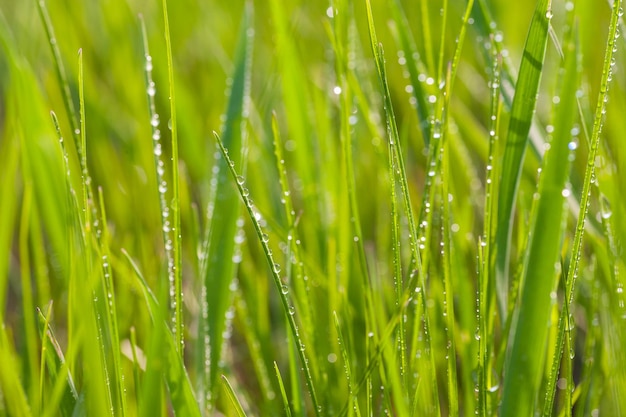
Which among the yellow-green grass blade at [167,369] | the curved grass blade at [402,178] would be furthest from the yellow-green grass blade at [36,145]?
the curved grass blade at [402,178]

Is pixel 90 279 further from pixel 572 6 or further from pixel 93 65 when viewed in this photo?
pixel 93 65

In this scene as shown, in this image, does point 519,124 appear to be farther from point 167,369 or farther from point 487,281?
point 167,369

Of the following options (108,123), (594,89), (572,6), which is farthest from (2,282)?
(594,89)

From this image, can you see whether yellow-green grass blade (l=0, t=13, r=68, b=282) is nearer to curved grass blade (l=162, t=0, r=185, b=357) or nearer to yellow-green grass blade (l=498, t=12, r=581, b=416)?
curved grass blade (l=162, t=0, r=185, b=357)

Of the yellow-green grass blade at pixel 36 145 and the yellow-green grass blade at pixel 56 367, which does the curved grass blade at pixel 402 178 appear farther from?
the yellow-green grass blade at pixel 36 145

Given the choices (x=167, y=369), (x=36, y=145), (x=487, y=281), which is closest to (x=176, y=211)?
(x=167, y=369)

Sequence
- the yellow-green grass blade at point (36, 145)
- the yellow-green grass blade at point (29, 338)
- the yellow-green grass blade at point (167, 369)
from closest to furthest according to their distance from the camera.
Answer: the yellow-green grass blade at point (167, 369) < the yellow-green grass blade at point (29, 338) < the yellow-green grass blade at point (36, 145)

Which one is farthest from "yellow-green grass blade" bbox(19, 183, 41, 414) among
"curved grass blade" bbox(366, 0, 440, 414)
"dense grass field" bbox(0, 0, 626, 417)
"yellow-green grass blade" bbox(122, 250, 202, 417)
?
"curved grass blade" bbox(366, 0, 440, 414)
